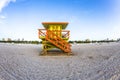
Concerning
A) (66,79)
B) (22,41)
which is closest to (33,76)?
(66,79)

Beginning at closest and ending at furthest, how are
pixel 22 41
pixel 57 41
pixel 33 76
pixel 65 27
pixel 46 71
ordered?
pixel 33 76, pixel 46 71, pixel 57 41, pixel 65 27, pixel 22 41

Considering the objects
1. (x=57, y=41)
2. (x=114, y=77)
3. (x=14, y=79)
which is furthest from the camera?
(x=57, y=41)

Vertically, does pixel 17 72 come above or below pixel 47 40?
below

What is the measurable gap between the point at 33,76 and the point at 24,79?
1075mm

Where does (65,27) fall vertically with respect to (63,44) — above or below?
above

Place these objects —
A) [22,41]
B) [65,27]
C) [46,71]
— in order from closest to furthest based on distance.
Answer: [46,71] → [65,27] → [22,41]

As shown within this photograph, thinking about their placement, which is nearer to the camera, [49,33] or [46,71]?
[46,71]

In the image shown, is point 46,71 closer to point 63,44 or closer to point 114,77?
point 114,77

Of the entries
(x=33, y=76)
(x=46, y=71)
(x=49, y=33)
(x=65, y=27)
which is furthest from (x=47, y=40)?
(x=33, y=76)

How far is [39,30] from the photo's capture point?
25266 millimetres

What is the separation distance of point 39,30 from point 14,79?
13352 mm

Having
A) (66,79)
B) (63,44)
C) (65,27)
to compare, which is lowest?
(66,79)

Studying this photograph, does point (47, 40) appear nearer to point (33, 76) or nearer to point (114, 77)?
point (33, 76)

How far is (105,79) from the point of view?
34.7 ft
